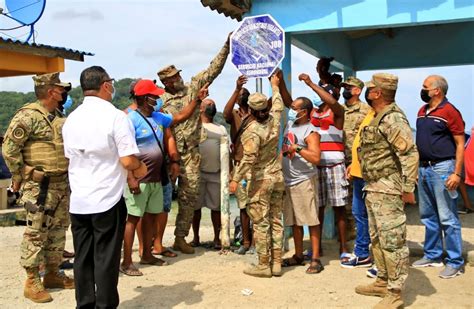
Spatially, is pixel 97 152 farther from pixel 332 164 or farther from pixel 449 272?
pixel 449 272

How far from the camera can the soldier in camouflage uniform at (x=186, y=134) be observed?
20.1ft

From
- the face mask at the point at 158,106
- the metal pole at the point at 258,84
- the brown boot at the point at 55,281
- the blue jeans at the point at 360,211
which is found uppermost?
the metal pole at the point at 258,84

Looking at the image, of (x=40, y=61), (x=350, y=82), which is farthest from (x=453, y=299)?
(x=40, y=61)

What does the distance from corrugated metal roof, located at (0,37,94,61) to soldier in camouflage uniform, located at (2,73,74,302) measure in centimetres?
554

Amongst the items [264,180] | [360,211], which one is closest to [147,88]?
[264,180]

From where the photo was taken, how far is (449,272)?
514cm

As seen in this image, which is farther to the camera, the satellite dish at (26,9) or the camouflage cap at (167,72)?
the satellite dish at (26,9)

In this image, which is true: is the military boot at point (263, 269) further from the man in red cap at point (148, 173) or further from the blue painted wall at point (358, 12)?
the blue painted wall at point (358, 12)

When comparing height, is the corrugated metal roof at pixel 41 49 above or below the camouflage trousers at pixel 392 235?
above

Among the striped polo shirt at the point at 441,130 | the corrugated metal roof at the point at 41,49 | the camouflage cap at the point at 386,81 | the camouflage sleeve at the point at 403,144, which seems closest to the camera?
the camouflage sleeve at the point at 403,144

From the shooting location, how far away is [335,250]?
20.8 feet

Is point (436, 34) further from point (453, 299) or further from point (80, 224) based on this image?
point (80, 224)

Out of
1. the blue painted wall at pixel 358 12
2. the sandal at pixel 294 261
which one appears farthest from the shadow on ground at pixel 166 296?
the blue painted wall at pixel 358 12

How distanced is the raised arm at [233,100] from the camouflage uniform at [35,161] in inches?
73.9
